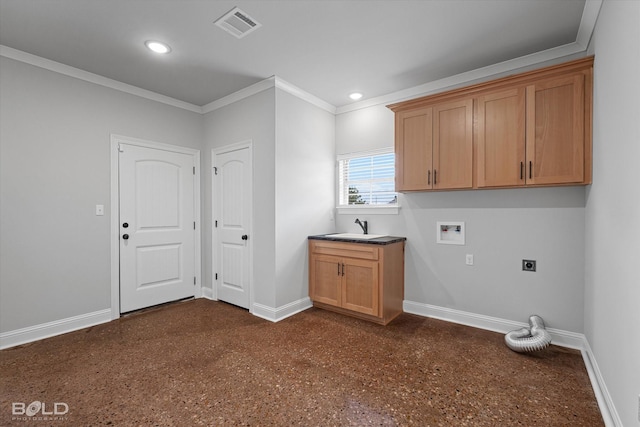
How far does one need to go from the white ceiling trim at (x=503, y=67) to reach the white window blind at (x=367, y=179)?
0.65 m

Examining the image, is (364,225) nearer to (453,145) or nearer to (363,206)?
(363,206)

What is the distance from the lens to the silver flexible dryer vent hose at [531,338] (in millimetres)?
2387

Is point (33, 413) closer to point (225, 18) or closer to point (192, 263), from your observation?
point (192, 263)

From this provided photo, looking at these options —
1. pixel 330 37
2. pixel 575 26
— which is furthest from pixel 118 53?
pixel 575 26

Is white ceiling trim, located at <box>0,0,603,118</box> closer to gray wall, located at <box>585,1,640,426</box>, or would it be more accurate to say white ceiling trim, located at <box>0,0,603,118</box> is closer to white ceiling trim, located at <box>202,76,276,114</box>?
white ceiling trim, located at <box>202,76,276,114</box>

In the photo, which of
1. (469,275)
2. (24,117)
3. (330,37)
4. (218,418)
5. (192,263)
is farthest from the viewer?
(192,263)

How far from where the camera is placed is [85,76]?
308 centimetres

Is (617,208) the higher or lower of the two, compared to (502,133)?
lower

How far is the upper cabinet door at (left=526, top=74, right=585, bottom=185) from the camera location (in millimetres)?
2311

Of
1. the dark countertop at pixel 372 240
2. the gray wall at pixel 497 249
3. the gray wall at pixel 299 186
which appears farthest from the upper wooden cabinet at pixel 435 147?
the gray wall at pixel 299 186

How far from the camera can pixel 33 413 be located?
1.76 metres

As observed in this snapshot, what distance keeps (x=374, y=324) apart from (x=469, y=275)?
1123 mm

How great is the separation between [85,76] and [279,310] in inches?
126

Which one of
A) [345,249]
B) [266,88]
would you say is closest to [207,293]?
[345,249]
